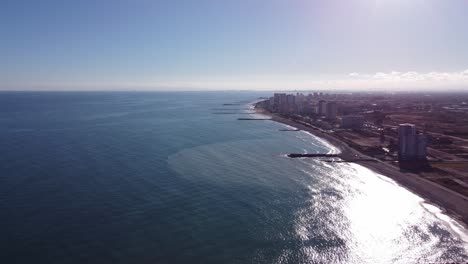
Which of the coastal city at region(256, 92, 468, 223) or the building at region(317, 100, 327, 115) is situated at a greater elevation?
the building at region(317, 100, 327, 115)

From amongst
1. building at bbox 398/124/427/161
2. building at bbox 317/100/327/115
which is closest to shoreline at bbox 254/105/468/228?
building at bbox 398/124/427/161

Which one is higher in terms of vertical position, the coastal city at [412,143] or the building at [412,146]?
the building at [412,146]

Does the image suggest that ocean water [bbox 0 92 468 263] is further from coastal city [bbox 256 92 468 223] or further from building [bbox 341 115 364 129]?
building [bbox 341 115 364 129]

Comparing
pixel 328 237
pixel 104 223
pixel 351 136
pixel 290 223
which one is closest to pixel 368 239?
pixel 328 237

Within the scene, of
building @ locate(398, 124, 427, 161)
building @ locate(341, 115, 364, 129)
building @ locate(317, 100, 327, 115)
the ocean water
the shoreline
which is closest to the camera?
the ocean water

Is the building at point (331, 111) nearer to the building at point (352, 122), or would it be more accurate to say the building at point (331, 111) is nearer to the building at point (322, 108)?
the building at point (322, 108)

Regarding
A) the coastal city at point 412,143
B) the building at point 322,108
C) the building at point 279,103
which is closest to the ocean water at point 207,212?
the coastal city at point 412,143

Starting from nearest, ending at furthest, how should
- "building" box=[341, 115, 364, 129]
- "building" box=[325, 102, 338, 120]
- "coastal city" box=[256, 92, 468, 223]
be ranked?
"coastal city" box=[256, 92, 468, 223] → "building" box=[341, 115, 364, 129] → "building" box=[325, 102, 338, 120]

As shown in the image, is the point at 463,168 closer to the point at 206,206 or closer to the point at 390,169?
the point at 390,169

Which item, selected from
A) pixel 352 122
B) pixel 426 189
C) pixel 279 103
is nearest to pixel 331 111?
pixel 352 122
